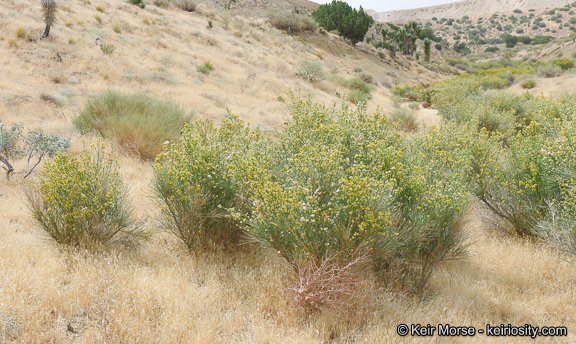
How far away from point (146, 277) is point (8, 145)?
196 inches

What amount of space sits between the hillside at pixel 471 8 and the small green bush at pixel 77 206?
377 feet

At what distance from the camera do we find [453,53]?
6812 centimetres

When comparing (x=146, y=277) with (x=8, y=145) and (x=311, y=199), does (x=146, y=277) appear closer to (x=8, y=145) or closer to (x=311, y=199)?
(x=311, y=199)

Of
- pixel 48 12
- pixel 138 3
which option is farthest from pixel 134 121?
pixel 138 3

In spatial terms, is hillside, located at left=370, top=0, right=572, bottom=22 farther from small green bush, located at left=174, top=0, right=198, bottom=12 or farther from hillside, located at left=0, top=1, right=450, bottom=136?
hillside, located at left=0, top=1, right=450, bottom=136

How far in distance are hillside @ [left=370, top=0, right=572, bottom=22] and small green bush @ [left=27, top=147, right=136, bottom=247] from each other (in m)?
115

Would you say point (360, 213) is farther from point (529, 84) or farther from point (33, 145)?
point (529, 84)

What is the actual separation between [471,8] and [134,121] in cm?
12925

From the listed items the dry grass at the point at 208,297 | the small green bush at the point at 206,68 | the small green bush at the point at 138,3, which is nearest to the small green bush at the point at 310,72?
the small green bush at the point at 206,68

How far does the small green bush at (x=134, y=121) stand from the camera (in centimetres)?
767

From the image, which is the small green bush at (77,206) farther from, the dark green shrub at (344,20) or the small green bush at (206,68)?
the dark green shrub at (344,20)

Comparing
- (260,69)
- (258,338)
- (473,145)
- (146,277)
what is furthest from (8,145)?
(260,69)

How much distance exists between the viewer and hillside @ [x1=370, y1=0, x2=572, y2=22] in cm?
10056

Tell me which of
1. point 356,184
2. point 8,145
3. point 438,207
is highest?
point 356,184
